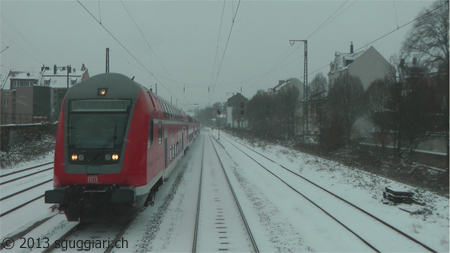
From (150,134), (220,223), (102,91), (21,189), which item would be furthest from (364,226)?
(21,189)

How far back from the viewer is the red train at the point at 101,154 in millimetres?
6891

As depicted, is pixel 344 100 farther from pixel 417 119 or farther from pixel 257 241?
pixel 257 241

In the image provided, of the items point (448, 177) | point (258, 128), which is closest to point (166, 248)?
point (448, 177)

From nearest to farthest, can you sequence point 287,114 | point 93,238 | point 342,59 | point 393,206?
1. point 93,238
2. point 393,206
3. point 287,114
4. point 342,59

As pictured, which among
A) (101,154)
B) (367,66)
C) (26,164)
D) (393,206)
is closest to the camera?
(101,154)

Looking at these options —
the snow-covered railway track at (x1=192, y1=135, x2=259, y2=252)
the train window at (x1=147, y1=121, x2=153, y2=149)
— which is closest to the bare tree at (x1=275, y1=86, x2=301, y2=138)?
the snow-covered railway track at (x1=192, y1=135, x2=259, y2=252)

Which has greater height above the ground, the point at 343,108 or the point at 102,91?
the point at 343,108

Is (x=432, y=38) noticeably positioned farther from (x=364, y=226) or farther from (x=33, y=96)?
(x=33, y=96)

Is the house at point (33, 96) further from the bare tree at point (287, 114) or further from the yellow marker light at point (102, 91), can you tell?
the bare tree at point (287, 114)

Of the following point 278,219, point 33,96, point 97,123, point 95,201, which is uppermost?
point 33,96

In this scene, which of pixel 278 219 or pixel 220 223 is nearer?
pixel 220 223

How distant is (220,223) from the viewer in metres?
8.02

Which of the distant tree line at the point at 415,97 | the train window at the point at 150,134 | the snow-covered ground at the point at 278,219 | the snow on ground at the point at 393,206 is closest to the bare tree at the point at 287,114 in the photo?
the distant tree line at the point at 415,97

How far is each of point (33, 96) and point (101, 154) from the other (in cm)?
3625
